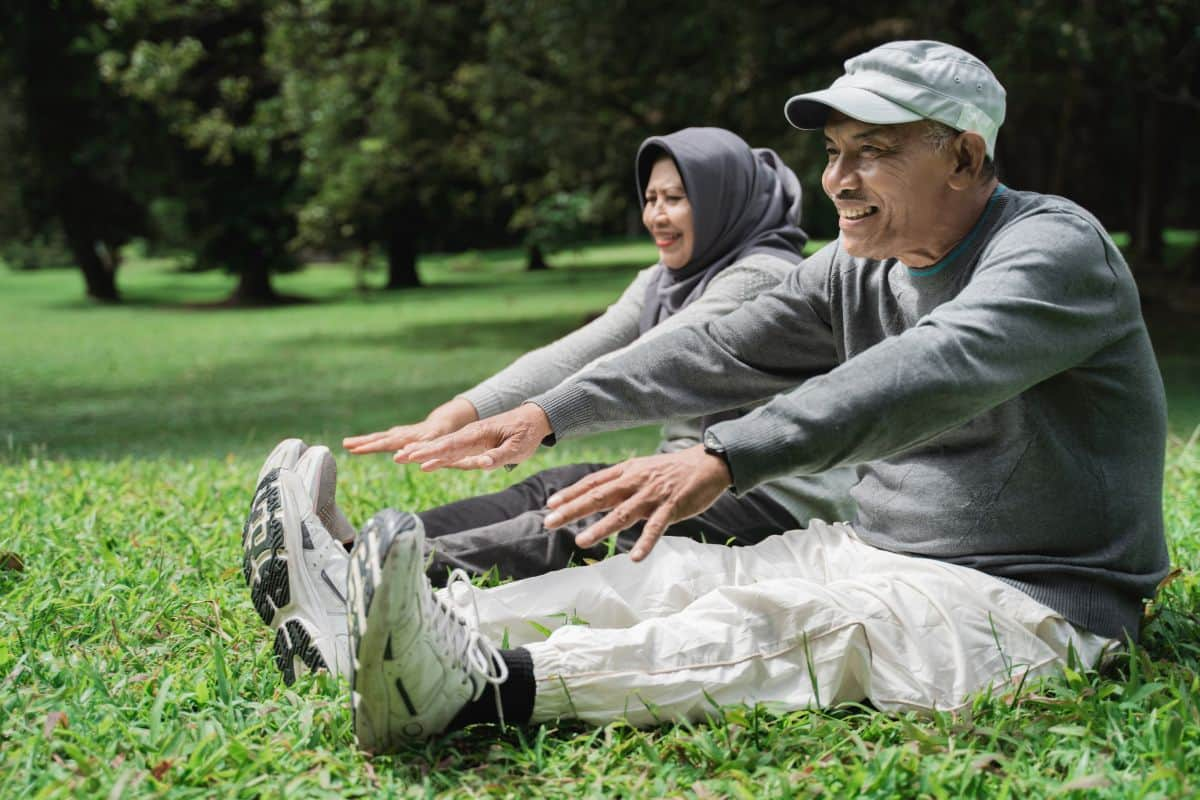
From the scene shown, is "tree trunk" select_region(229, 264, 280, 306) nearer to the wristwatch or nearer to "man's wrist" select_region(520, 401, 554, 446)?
"man's wrist" select_region(520, 401, 554, 446)

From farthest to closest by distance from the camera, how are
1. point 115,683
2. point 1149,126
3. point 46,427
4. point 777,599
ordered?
1. point 1149,126
2. point 46,427
3. point 115,683
4. point 777,599

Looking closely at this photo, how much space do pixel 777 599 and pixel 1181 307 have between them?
15162 mm

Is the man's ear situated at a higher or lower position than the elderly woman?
higher

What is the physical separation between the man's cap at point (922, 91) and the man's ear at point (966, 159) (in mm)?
22

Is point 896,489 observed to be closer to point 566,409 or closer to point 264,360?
point 566,409

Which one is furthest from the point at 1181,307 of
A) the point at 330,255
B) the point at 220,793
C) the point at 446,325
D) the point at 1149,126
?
the point at 330,255

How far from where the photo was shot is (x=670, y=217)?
13.3 feet

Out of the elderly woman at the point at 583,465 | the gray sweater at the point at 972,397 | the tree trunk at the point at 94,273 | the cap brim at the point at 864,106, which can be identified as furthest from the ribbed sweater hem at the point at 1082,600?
the tree trunk at the point at 94,273

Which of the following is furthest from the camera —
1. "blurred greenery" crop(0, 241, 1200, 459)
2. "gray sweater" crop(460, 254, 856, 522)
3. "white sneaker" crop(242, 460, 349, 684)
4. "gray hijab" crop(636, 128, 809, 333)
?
"blurred greenery" crop(0, 241, 1200, 459)

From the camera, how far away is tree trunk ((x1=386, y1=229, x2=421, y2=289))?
27953 millimetres

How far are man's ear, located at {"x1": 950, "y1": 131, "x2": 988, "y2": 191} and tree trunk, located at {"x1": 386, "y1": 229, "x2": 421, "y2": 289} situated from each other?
2594 centimetres

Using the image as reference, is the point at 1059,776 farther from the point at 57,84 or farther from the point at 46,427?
the point at 57,84

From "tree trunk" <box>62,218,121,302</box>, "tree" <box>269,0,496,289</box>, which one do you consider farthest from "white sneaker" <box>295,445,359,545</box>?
"tree trunk" <box>62,218,121,302</box>

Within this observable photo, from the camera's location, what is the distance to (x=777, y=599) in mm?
2564
